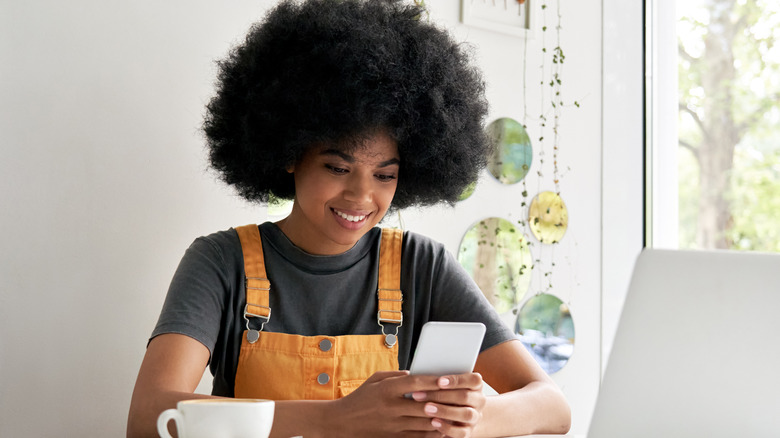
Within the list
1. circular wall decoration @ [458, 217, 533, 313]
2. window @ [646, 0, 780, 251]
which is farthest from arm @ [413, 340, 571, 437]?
window @ [646, 0, 780, 251]

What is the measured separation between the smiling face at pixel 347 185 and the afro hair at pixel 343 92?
0.09 feet

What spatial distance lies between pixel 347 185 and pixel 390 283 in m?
0.28

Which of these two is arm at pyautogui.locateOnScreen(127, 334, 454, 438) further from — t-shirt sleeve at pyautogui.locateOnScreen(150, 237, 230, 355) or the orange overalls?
the orange overalls

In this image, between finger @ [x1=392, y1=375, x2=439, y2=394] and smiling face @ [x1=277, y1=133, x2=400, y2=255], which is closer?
finger @ [x1=392, y1=375, x2=439, y2=394]

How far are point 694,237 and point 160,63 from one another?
208 cm

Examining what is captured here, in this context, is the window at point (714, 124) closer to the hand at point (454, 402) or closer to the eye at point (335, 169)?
the eye at point (335, 169)

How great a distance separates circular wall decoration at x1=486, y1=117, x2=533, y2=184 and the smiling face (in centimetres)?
84

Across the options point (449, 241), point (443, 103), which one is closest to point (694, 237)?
point (449, 241)

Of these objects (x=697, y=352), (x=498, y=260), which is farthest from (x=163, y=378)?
(x=498, y=260)

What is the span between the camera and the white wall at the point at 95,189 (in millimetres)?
1498

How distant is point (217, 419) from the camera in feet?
2.72

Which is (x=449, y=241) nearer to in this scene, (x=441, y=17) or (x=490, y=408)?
(x=441, y=17)

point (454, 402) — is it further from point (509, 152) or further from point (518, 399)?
point (509, 152)

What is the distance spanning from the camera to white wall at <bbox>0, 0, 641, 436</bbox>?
4.91 feet
